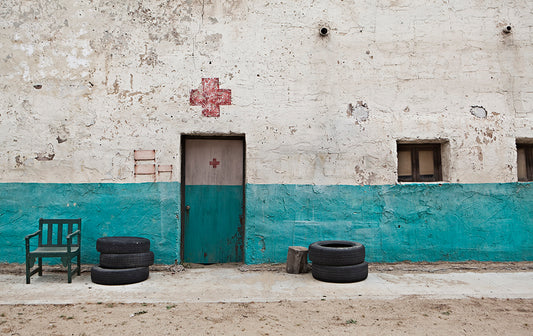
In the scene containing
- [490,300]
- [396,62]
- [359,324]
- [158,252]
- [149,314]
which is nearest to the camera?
[359,324]

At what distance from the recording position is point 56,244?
5469 millimetres

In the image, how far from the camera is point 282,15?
6230mm

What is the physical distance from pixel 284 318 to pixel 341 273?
5.01ft

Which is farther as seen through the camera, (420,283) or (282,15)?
(282,15)

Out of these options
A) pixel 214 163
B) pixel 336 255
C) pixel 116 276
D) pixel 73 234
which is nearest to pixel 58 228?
pixel 73 234

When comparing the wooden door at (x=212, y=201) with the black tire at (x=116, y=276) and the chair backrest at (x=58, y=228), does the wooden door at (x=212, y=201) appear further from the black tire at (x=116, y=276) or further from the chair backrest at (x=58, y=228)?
the chair backrest at (x=58, y=228)

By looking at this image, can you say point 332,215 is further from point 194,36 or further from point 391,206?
point 194,36

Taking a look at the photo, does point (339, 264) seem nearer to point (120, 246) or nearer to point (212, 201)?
point (212, 201)

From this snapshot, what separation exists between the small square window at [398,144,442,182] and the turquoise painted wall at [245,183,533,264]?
11.1 inches

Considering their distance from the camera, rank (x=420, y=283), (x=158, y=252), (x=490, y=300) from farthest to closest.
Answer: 1. (x=158, y=252)
2. (x=420, y=283)
3. (x=490, y=300)

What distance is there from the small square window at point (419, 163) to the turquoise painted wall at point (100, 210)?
3594mm

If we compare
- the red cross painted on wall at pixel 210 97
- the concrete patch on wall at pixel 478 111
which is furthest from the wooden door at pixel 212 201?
the concrete patch on wall at pixel 478 111

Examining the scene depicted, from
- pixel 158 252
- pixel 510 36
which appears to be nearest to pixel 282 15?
pixel 510 36

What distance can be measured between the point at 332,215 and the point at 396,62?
2.63m
